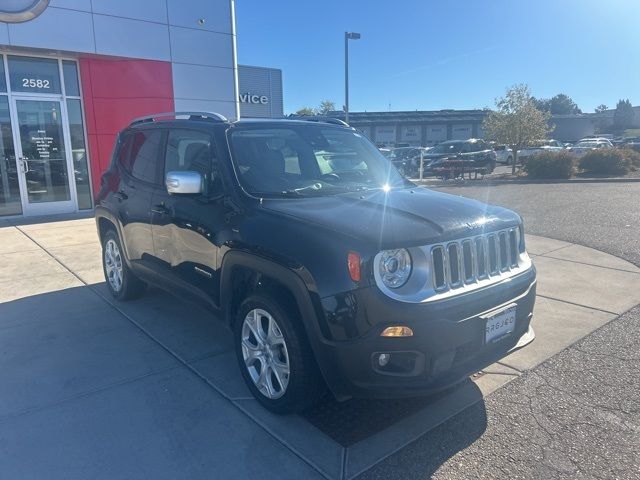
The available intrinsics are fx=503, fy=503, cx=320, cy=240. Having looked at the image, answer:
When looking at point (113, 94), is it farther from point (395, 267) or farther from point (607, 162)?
point (607, 162)

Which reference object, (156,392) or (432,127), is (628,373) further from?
(432,127)

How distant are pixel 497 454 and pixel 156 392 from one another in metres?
2.26

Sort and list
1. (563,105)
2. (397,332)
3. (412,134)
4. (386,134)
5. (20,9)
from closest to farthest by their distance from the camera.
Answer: (397,332), (20,9), (386,134), (412,134), (563,105)

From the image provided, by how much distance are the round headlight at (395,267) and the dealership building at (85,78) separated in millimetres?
10657

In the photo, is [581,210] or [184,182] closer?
[184,182]

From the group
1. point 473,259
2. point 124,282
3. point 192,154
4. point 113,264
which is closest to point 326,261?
point 473,259

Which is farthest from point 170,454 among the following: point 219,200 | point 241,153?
point 241,153

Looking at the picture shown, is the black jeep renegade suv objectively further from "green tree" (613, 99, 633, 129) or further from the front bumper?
"green tree" (613, 99, 633, 129)

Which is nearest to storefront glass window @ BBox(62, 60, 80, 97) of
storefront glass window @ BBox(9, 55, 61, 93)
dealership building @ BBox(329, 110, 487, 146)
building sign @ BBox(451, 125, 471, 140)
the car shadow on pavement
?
storefront glass window @ BBox(9, 55, 61, 93)

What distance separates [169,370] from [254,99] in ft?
53.0

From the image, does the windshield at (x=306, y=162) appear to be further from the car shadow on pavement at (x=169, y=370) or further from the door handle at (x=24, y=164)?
the door handle at (x=24, y=164)

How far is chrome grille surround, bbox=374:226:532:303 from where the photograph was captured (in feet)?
9.07

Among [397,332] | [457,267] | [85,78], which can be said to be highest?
[85,78]

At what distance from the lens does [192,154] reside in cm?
410
